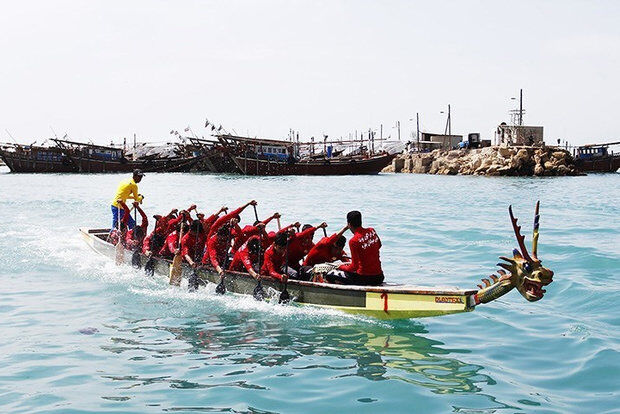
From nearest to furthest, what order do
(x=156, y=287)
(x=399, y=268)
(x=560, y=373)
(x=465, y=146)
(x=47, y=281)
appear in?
(x=560, y=373) → (x=156, y=287) → (x=47, y=281) → (x=399, y=268) → (x=465, y=146)

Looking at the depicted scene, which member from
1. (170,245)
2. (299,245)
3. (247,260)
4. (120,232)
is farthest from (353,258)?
(120,232)

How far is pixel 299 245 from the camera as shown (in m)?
13.6

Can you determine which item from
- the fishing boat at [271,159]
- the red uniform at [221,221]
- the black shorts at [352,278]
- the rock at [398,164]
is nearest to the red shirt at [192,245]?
the red uniform at [221,221]

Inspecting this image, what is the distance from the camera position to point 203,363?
9.88 m

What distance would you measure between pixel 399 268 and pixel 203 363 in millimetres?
9892

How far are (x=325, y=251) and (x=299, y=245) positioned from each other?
0.70 metres

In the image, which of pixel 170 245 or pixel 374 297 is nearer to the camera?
pixel 374 297

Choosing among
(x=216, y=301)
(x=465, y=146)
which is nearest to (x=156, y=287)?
(x=216, y=301)

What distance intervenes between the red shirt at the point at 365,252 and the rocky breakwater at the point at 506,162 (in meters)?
68.0

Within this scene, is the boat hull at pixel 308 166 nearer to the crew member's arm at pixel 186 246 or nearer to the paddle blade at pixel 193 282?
the crew member's arm at pixel 186 246

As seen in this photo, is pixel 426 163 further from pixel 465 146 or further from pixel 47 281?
pixel 47 281

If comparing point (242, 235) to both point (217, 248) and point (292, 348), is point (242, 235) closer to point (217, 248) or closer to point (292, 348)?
point (217, 248)

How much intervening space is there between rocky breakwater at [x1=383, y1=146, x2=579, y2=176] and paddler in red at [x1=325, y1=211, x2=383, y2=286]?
67.8 meters

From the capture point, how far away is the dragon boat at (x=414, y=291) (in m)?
9.57
